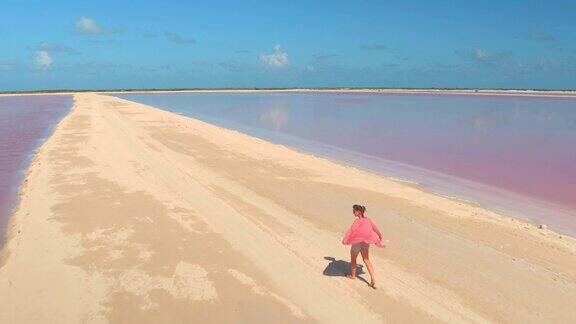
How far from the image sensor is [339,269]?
26.0 feet

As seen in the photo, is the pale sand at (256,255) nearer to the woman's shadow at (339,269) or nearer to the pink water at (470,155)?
the woman's shadow at (339,269)

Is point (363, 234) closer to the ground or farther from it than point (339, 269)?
farther from it

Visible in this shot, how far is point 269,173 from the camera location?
15672mm

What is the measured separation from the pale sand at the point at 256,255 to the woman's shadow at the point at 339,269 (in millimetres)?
174

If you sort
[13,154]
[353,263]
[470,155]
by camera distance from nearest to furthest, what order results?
[353,263]
[13,154]
[470,155]

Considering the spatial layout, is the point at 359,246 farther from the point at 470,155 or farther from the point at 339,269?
the point at 470,155

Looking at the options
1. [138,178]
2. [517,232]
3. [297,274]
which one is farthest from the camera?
[138,178]

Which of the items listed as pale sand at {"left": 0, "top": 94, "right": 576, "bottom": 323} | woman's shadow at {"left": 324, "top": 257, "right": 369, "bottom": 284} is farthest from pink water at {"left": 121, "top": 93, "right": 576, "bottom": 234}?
woman's shadow at {"left": 324, "top": 257, "right": 369, "bottom": 284}

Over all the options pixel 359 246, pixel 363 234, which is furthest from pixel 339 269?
pixel 363 234

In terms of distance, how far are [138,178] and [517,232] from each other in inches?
385

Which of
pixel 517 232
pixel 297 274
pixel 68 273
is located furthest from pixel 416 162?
pixel 68 273

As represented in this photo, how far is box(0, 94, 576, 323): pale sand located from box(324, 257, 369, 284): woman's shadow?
0.57ft

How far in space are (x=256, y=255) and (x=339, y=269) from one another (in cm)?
143

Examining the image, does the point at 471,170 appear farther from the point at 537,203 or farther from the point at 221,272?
the point at 221,272
